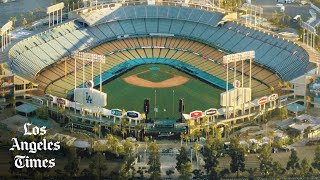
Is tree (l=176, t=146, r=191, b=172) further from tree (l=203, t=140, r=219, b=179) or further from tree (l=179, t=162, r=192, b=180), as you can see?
tree (l=203, t=140, r=219, b=179)

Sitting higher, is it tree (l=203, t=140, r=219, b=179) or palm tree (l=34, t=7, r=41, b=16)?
palm tree (l=34, t=7, r=41, b=16)

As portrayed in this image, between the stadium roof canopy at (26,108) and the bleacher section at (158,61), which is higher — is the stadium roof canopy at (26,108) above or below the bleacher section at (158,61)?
below

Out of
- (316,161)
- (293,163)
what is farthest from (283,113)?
(293,163)

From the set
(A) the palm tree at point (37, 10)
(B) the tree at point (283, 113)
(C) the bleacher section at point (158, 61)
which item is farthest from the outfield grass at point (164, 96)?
(A) the palm tree at point (37, 10)

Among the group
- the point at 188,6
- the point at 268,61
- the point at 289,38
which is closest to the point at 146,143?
the point at 268,61

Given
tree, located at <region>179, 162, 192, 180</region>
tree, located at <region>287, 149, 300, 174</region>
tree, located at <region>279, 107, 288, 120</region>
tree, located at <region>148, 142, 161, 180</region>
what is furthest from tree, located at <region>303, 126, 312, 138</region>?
tree, located at <region>148, 142, 161, 180</region>

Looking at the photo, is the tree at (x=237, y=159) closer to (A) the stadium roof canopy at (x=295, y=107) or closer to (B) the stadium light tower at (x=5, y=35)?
(A) the stadium roof canopy at (x=295, y=107)

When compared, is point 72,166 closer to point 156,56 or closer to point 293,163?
point 293,163
